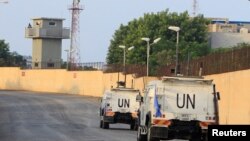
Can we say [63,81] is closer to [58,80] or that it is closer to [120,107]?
[58,80]

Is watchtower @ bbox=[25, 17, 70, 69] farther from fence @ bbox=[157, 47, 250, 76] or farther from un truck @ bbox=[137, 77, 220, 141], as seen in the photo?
un truck @ bbox=[137, 77, 220, 141]

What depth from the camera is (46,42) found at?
147 meters

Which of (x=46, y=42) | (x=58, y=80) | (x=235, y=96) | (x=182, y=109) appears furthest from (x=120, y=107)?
(x=46, y=42)

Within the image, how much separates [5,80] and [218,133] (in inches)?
4929

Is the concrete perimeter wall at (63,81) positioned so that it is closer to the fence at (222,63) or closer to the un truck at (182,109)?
the fence at (222,63)

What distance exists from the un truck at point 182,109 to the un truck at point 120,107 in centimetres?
1680

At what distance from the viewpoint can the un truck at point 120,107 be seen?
43719mm

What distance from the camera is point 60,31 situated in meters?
148

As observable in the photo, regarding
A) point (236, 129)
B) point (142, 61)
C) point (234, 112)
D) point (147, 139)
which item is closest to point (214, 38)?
point (142, 61)

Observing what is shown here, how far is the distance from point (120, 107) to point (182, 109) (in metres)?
17.7

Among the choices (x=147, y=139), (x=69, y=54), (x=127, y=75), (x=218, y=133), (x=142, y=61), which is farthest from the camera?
(x=69, y=54)

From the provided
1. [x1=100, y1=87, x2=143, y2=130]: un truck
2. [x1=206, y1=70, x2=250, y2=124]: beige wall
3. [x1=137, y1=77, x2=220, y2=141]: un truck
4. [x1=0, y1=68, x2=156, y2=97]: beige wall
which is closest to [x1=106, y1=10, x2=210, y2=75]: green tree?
[x1=0, y1=68, x2=156, y2=97]: beige wall

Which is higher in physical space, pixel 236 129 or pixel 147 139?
pixel 236 129

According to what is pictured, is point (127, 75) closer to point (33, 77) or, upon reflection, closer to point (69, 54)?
point (33, 77)
